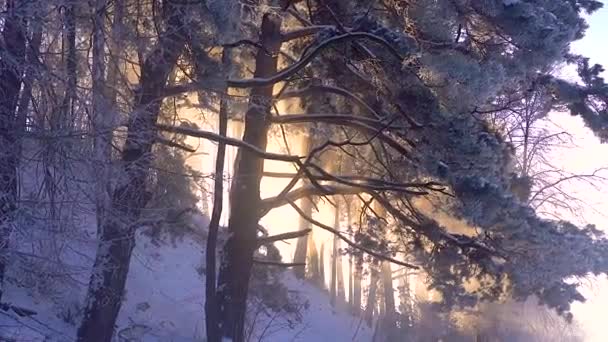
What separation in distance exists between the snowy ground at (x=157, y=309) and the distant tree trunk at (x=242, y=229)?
1.44 meters

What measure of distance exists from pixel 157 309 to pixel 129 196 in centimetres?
943

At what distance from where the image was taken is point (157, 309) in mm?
20797

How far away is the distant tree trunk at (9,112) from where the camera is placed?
8.89 m

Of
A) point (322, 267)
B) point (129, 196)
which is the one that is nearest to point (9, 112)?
point (129, 196)

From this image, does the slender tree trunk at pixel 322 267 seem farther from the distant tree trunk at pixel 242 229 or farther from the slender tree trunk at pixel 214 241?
the distant tree trunk at pixel 242 229

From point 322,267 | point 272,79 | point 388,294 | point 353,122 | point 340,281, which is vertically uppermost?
point 322,267

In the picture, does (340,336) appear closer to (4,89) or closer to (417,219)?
(417,219)

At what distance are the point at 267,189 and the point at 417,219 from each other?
10945 mm

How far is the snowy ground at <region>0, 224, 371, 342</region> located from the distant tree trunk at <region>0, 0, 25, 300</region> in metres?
1.66

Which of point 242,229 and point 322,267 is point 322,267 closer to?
point 322,267

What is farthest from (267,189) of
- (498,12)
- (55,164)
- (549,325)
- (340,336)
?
(55,164)

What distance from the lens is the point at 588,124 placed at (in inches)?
544

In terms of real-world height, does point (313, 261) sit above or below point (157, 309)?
above

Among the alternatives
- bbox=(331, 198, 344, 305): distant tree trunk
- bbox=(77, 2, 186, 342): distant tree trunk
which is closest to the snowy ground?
bbox=(77, 2, 186, 342): distant tree trunk
